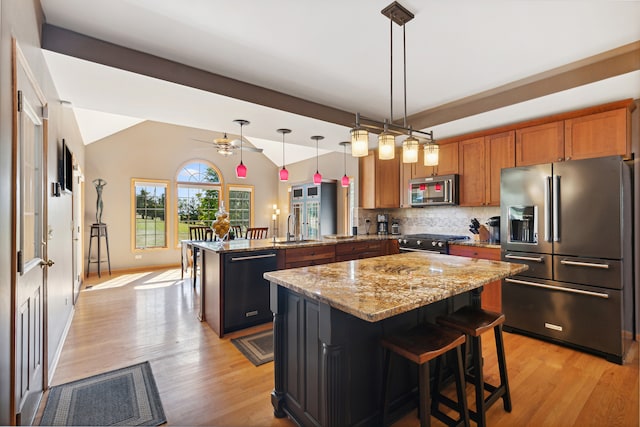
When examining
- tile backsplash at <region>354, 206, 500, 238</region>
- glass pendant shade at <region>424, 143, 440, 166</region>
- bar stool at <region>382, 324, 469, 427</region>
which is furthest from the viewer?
tile backsplash at <region>354, 206, 500, 238</region>

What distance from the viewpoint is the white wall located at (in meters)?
6.17

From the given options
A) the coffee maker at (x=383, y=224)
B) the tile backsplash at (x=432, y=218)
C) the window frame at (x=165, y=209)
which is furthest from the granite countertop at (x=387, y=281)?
the window frame at (x=165, y=209)

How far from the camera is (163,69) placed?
2525 millimetres

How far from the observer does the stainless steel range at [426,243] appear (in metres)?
3.91

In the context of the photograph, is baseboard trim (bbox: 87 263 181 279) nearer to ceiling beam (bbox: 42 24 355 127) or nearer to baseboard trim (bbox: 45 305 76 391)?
baseboard trim (bbox: 45 305 76 391)

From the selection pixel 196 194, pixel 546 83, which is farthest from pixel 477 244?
pixel 196 194

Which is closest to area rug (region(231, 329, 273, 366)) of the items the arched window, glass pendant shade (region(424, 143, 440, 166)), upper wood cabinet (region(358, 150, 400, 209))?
glass pendant shade (region(424, 143, 440, 166))

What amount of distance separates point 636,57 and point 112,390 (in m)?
4.63

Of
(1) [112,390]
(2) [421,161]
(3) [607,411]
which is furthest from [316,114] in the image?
(3) [607,411]

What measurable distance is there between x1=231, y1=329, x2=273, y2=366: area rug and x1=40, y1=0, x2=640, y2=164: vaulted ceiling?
Result: 2.38 meters

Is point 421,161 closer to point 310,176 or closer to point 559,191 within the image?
point 559,191

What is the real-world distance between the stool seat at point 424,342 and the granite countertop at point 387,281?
258 millimetres

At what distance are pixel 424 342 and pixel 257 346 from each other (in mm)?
1839

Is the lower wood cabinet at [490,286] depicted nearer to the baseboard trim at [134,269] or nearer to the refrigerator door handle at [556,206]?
the refrigerator door handle at [556,206]
